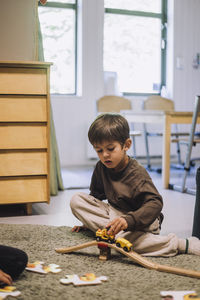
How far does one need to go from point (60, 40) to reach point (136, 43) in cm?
111

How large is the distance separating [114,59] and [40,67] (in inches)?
123

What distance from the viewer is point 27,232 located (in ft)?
6.54

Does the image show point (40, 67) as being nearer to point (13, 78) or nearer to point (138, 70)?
point (13, 78)

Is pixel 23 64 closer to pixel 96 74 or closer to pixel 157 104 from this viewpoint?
pixel 96 74

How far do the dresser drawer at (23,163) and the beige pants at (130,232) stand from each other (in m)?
0.69

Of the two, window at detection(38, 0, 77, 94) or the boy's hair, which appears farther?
window at detection(38, 0, 77, 94)

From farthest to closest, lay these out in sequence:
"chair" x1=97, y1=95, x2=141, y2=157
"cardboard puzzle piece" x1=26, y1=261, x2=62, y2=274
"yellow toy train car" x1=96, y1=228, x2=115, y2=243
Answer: "chair" x1=97, y1=95, x2=141, y2=157 < "yellow toy train car" x1=96, y1=228, x2=115, y2=243 < "cardboard puzzle piece" x1=26, y1=261, x2=62, y2=274

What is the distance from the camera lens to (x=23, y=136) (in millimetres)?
2461

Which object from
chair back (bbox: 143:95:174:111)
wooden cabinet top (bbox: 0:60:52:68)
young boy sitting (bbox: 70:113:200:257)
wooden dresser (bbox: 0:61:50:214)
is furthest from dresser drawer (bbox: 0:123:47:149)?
chair back (bbox: 143:95:174:111)

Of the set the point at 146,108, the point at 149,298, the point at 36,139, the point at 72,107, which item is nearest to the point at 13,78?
the point at 36,139

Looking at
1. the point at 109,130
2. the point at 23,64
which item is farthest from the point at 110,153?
the point at 23,64

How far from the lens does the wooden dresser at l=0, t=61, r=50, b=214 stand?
7.94 feet

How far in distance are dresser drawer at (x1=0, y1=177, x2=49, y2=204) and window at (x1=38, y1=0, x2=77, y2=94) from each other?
2934mm

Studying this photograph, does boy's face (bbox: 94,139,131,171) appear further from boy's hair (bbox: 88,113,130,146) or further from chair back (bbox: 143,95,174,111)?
chair back (bbox: 143,95,174,111)
